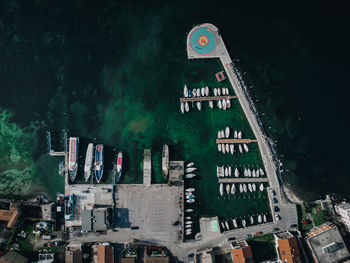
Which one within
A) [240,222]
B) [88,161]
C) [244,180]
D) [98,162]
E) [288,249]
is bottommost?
[288,249]

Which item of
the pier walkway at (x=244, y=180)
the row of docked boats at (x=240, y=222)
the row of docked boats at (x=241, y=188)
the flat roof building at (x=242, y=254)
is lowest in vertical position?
the flat roof building at (x=242, y=254)

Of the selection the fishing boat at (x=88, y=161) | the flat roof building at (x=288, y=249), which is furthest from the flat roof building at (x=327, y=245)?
the fishing boat at (x=88, y=161)

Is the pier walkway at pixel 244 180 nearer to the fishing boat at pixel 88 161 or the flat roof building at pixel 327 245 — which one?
the flat roof building at pixel 327 245

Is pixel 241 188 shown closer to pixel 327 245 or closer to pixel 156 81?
pixel 327 245

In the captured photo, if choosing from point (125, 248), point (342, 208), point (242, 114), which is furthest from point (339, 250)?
point (125, 248)

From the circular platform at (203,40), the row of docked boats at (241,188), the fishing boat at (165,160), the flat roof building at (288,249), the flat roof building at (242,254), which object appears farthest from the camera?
the circular platform at (203,40)

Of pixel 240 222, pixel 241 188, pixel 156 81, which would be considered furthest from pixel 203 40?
pixel 240 222

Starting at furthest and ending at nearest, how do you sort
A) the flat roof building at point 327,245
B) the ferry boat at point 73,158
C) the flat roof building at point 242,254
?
the ferry boat at point 73,158
the flat roof building at point 327,245
the flat roof building at point 242,254
